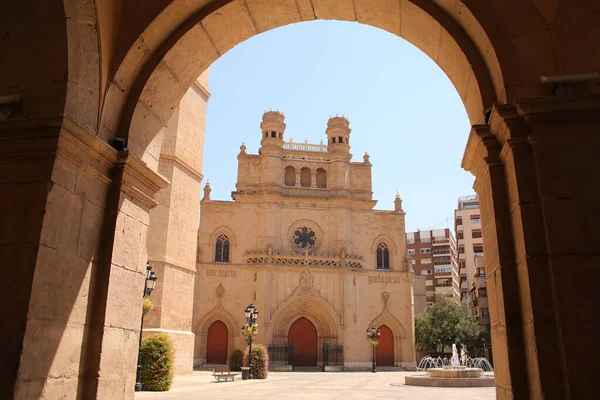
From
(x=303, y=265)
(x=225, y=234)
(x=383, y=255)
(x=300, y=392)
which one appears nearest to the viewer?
(x=300, y=392)

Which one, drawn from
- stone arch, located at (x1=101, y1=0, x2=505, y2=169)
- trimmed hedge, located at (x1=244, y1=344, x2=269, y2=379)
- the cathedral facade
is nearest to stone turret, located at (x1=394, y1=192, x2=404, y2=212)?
the cathedral facade

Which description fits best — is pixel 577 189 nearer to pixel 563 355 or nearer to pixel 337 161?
pixel 563 355

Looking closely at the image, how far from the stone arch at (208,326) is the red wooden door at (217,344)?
0.25m

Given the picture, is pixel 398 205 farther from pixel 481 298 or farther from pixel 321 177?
pixel 481 298

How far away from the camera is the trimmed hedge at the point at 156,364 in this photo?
1209cm

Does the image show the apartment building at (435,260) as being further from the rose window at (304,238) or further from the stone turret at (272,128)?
the stone turret at (272,128)

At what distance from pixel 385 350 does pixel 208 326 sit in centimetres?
1116

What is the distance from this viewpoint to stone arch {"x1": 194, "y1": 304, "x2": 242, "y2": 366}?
95.6ft

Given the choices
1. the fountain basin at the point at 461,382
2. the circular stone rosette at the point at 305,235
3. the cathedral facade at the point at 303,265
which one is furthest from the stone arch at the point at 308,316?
the fountain basin at the point at 461,382

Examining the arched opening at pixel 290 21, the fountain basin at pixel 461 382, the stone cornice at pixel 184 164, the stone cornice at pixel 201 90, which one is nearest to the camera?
the arched opening at pixel 290 21

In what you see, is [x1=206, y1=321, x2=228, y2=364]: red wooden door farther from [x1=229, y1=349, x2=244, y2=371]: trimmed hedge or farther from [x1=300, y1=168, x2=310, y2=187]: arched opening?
[x1=300, y1=168, x2=310, y2=187]: arched opening

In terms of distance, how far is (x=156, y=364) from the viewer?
12.3 meters

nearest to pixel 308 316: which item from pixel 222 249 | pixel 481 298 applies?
pixel 222 249

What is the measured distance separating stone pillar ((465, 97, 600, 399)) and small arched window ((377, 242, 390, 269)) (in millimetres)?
29129
